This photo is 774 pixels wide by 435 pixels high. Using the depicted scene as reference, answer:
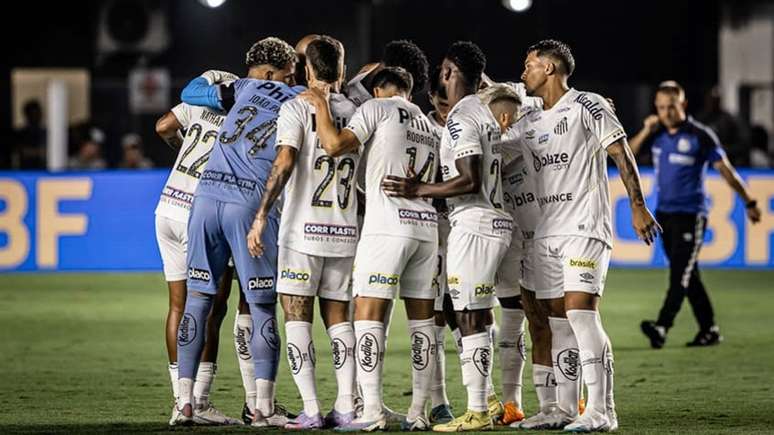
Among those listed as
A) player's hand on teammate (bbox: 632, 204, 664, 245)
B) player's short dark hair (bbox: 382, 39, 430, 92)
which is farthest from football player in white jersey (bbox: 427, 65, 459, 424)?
player's hand on teammate (bbox: 632, 204, 664, 245)

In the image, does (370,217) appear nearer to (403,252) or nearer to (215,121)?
(403,252)

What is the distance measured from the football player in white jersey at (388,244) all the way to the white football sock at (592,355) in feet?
2.74

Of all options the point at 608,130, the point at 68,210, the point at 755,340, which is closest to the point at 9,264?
the point at 68,210

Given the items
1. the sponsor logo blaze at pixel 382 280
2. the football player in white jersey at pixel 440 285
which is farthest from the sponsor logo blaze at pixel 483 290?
the sponsor logo blaze at pixel 382 280

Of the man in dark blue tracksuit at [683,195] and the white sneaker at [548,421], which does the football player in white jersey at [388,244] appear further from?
the man in dark blue tracksuit at [683,195]

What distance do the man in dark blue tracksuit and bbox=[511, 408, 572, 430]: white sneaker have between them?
15.2 feet

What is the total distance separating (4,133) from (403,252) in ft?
51.2

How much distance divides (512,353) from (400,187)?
54.4 inches

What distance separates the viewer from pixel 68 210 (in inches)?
805

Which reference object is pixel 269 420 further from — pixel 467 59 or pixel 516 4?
pixel 516 4

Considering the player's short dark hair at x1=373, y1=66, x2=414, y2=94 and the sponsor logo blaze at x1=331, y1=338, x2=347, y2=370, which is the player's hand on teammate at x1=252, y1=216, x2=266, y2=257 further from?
the player's short dark hair at x1=373, y1=66, x2=414, y2=94

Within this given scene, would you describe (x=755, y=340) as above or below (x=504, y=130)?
below

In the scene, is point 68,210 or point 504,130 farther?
point 68,210

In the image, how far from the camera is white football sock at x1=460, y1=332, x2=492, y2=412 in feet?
29.2
